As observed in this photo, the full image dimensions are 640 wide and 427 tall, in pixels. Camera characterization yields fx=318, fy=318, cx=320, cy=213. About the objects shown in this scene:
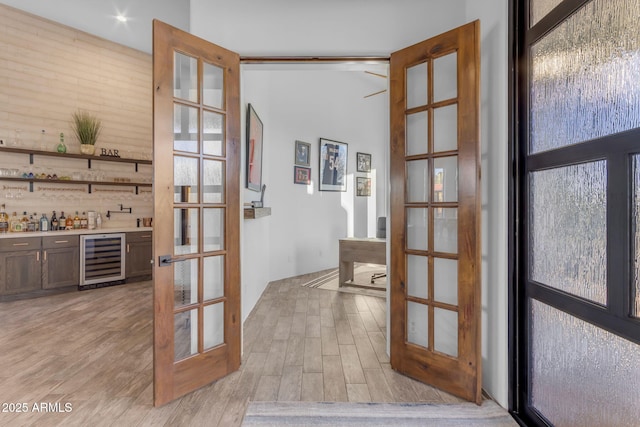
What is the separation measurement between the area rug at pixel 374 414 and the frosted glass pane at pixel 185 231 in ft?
3.62

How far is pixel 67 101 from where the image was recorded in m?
5.23

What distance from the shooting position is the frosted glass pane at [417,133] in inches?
90.8

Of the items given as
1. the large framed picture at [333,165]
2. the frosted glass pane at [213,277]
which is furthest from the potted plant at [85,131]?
the frosted glass pane at [213,277]

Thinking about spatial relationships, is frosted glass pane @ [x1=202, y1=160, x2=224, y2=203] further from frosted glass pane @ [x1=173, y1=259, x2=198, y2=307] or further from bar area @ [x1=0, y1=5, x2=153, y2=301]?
bar area @ [x1=0, y1=5, x2=153, y2=301]

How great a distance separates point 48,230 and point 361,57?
17.7 feet

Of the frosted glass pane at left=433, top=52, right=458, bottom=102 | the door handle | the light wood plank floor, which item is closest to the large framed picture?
the light wood plank floor

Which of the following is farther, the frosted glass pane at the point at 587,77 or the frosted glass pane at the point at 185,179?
the frosted glass pane at the point at 185,179

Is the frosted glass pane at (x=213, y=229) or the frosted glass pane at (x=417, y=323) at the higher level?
the frosted glass pane at (x=213, y=229)

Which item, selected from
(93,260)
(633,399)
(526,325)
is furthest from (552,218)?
(93,260)

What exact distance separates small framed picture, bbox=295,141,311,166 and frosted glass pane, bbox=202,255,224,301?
3.64 metres

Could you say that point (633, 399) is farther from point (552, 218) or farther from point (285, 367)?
point (285, 367)

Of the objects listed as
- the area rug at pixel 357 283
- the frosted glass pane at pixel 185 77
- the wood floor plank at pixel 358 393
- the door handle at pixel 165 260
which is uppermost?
the frosted glass pane at pixel 185 77

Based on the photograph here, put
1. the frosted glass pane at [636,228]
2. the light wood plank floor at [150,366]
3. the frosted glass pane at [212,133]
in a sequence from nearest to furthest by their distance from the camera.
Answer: the frosted glass pane at [636,228] < the light wood plank floor at [150,366] < the frosted glass pane at [212,133]

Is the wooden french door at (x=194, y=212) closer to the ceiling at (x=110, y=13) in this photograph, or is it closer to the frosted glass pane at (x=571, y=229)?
the frosted glass pane at (x=571, y=229)
